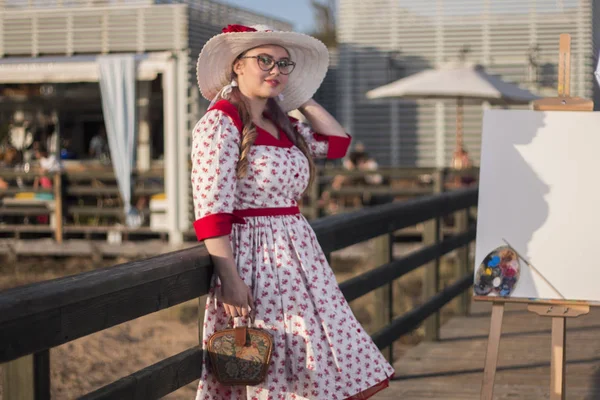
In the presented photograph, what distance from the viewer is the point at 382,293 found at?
5.80 metres

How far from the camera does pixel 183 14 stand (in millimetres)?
14867

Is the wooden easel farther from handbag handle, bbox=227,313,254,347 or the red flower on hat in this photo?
the red flower on hat

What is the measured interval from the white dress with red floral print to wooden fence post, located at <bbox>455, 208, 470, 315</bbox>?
4.64m

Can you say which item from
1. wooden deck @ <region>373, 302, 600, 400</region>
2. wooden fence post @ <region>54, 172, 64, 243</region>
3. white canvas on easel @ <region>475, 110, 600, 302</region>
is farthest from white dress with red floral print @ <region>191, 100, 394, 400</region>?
wooden fence post @ <region>54, 172, 64, 243</region>

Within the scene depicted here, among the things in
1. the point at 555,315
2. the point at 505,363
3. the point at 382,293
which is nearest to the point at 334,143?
the point at 555,315

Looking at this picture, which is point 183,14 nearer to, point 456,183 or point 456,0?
point 456,183

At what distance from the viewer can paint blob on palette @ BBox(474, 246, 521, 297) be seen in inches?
165

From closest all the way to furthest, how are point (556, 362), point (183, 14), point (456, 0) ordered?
point (556, 362)
point (183, 14)
point (456, 0)

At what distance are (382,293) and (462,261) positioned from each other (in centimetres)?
254

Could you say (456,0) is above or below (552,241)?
above

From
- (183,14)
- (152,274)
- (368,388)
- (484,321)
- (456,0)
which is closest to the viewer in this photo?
(152,274)

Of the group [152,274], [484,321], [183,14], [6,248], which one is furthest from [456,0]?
[152,274]

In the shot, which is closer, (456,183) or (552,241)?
(552,241)

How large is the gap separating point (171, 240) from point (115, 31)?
10.4 ft
